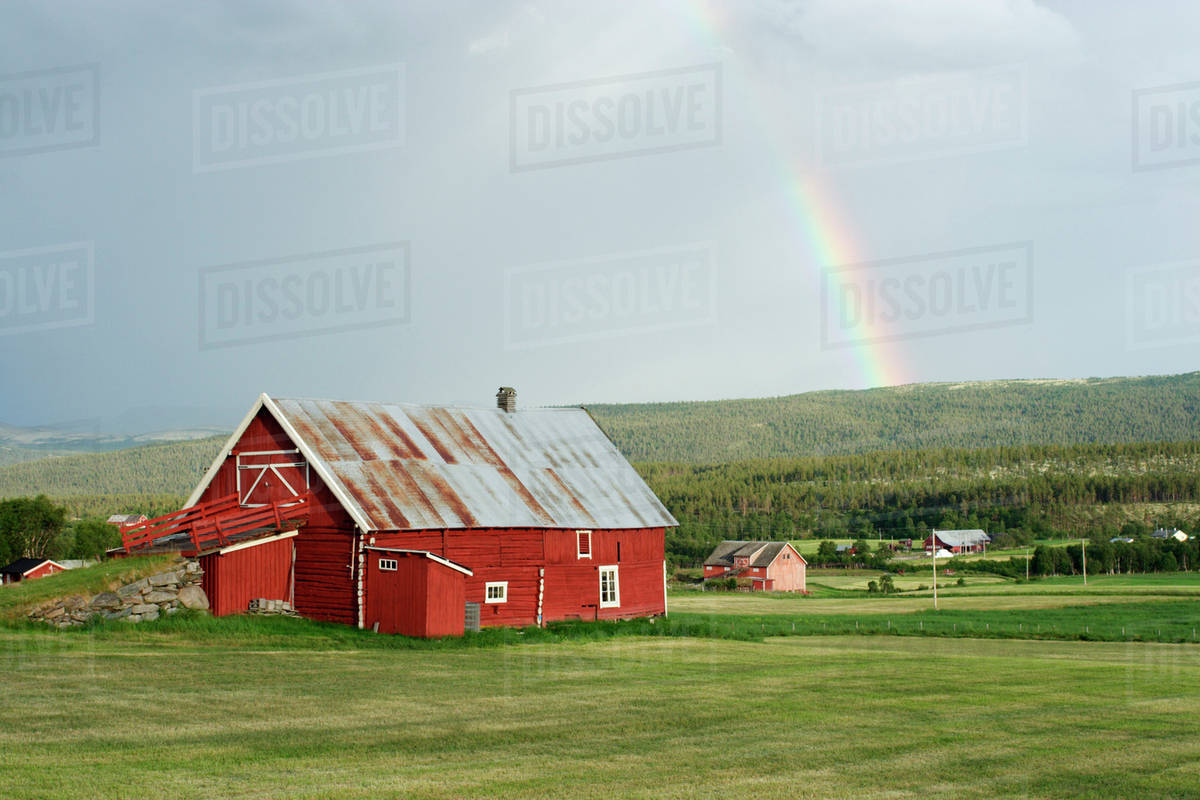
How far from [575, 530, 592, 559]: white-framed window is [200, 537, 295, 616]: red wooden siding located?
10214 mm

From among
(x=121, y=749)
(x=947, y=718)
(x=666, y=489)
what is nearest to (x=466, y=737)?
(x=121, y=749)

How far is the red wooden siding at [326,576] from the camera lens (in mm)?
34094

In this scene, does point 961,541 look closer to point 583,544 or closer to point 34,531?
point 34,531

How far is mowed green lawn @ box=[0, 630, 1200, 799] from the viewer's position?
45.0 feet

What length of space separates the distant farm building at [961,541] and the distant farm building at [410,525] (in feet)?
346

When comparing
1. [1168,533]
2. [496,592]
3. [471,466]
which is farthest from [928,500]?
[496,592]

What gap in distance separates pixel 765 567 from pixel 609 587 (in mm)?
62553

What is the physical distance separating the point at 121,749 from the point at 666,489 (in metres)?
159

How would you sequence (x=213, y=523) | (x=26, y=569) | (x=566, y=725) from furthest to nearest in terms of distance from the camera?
A: (x=26, y=569) < (x=213, y=523) < (x=566, y=725)

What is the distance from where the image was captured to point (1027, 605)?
68000 mm

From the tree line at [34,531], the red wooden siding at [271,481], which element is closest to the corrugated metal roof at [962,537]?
the tree line at [34,531]

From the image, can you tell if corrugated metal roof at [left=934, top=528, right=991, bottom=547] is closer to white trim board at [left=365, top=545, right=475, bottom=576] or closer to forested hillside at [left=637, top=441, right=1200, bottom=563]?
forested hillside at [left=637, top=441, right=1200, bottom=563]

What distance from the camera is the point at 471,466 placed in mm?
39438

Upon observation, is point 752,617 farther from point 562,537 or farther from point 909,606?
point 909,606
